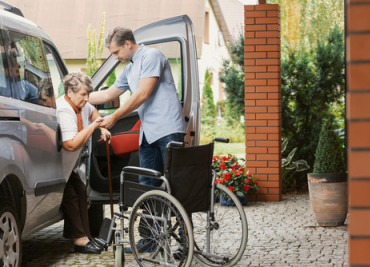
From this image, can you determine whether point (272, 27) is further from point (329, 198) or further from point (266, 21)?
point (329, 198)

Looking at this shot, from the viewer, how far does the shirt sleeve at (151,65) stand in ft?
18.5

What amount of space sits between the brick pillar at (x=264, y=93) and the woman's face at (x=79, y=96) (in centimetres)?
409

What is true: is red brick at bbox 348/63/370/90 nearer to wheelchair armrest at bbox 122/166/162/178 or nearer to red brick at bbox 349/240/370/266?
red brick at bbox 349/240/370/266

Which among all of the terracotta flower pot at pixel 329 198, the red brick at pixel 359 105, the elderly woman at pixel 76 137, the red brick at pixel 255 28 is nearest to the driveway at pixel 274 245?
the terracotta flower pot at pixel 329 198

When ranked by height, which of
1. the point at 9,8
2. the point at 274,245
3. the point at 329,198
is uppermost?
the point at 9,8

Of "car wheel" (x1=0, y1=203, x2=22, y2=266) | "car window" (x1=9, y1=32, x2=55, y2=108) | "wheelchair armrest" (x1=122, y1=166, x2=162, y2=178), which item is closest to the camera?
"car wheel" (x1=0, y1=203, x2=22, y2=266)

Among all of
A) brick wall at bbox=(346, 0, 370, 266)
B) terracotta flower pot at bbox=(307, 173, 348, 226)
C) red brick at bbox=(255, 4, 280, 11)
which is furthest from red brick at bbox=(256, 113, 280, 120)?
brick wall at bbox=(346, 0, 370, 266)

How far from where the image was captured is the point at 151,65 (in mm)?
5656

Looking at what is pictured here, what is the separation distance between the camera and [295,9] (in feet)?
72.9

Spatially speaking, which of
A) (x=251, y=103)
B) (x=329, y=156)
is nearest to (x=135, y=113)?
(x=329, y=156)

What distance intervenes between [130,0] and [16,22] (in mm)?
26228

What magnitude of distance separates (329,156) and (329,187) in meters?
0.35

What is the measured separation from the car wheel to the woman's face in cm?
135

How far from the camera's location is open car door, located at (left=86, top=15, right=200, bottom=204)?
6500 millimetres
